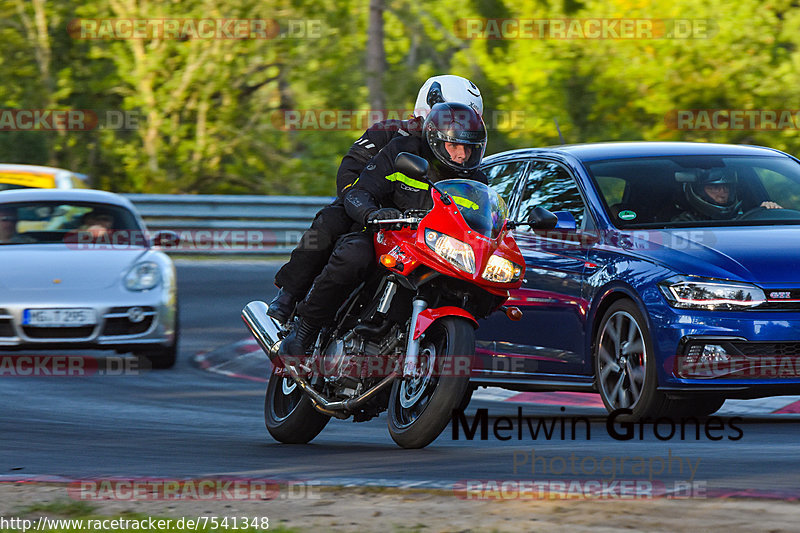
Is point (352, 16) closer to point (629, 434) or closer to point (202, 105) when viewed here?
point (202, 105)

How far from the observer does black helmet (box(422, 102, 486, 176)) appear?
7609mm

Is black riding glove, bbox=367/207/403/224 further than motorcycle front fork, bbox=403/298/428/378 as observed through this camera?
Yes

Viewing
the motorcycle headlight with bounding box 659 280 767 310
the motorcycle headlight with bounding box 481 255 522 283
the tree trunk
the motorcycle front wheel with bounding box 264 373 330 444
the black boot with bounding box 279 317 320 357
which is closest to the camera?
the motorcycle headlight with bounding box 481 255 522 283

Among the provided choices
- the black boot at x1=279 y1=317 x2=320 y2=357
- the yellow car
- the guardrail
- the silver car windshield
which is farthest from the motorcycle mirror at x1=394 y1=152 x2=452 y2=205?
the guardrail

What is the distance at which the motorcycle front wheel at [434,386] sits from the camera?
698cm

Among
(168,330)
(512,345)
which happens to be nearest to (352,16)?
(168,330)

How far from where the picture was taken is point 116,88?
2802 cm

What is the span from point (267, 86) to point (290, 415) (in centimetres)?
2182

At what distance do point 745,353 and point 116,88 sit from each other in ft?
70.1

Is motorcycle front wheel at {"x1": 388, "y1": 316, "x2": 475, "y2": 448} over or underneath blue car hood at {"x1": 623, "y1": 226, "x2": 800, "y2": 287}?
underneath

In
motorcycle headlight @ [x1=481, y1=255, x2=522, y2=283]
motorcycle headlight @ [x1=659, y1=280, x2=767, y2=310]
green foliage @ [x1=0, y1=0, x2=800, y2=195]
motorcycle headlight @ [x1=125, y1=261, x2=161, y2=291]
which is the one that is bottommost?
motorcycle headlight @ [x1=659, y1=280, x2=767, y2=310]

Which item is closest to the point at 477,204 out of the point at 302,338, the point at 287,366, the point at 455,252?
the point at 455,252

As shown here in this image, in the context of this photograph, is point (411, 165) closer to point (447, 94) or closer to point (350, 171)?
point (447, 94)

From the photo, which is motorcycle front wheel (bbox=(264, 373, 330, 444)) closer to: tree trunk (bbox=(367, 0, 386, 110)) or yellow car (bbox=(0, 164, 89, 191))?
yellow car (bbox=(0, 164, 89, 191))
